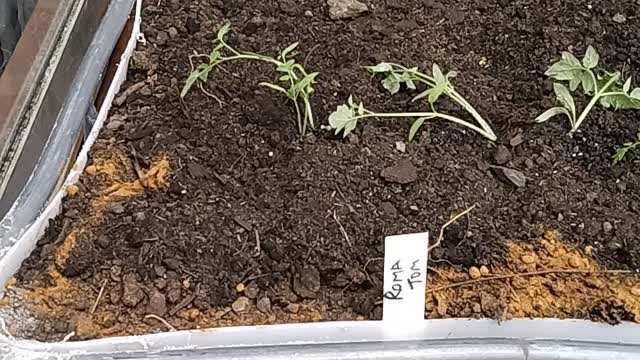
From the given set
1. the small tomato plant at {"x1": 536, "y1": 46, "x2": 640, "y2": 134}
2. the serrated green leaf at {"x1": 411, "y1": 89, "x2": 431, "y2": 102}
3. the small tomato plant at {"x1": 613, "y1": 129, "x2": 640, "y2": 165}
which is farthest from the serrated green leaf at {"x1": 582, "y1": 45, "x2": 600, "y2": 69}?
the serrated green leaf at {"x1": 411, "y1": 89, "x2": 431, "y2": 102}

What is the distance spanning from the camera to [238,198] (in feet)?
4.47

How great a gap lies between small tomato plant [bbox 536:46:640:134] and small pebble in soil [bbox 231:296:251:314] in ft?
1.70

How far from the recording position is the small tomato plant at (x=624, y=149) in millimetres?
1415

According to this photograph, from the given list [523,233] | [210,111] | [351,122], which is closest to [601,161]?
[523,233]

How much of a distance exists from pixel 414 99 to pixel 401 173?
0.14 meters

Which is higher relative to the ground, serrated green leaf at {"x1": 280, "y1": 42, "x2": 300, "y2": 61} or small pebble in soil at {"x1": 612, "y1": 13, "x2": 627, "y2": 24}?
serrated green leaf at {"x1": 280, "y1": 42, "x2": 300, "y2": 61}

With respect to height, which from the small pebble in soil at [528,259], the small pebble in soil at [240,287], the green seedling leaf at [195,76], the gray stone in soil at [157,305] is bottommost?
the small pebble in soil at [528,259]

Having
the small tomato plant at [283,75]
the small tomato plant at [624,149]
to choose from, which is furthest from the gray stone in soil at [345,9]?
the small tomato plant at [624,149]

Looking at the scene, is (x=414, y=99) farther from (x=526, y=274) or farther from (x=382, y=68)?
(x=526, y=274)

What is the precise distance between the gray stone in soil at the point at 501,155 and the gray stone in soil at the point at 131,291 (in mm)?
529

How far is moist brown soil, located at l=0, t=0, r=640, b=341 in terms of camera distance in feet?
4.18

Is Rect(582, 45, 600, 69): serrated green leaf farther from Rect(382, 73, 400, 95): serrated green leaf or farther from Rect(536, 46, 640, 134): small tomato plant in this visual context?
Rect(382, 73, 400, 95): serrated green leaf

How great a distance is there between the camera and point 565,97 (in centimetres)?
145

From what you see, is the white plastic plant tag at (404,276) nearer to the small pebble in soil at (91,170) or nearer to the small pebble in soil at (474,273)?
the small pebble in soil at (474,273)
